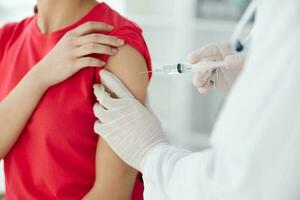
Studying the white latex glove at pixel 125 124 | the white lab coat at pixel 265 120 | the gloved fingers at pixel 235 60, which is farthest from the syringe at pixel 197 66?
the white lab coat at pixel 265 120

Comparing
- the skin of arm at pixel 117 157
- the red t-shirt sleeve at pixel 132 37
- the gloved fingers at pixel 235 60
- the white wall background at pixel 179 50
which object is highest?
the red t-shirt sleeve at pixel 132 37

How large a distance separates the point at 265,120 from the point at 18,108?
72cm

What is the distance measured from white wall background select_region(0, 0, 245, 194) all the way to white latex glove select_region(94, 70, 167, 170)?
7.43 feet

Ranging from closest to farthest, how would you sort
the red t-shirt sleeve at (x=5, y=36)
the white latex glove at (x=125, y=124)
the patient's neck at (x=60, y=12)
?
1. the white latex glove at (x=125, y=124)
2. the patient's neck at (x=60, y=12)
3. the red t-shirt sleeve at (x=5, y=36)

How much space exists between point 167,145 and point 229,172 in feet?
1.09

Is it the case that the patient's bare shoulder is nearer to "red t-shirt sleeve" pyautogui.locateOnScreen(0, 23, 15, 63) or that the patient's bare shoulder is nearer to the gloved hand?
the gloved hand

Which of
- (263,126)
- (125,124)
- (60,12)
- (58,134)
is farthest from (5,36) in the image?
(263,126)

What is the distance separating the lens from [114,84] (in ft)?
3.96

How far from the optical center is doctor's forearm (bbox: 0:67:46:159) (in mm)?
1263

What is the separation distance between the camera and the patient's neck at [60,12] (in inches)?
52.2

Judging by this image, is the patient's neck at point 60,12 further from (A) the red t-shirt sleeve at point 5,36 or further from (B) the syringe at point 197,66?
(B) the syringe at point 197,66

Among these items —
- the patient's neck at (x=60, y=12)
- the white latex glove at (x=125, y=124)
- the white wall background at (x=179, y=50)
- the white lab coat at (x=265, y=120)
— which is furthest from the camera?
the white wall background at (x=179, y=50)

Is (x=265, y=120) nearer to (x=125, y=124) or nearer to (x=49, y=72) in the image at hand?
(x=125, y=124)

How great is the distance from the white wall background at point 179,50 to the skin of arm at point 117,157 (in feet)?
7.33
